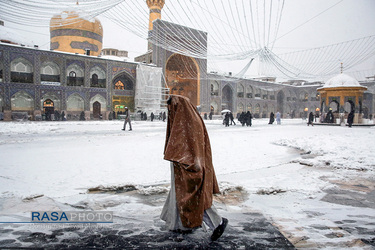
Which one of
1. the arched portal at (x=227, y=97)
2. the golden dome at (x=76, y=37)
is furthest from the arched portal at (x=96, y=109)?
the arched portal at (x=227, y=97)

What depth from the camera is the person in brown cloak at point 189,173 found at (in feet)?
5.83

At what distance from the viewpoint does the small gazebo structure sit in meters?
17.0

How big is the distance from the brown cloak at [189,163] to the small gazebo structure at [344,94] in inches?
741

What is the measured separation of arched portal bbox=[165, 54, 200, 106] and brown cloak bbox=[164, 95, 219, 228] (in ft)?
93.0

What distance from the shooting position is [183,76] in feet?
105

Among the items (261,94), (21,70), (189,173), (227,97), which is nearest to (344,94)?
(189,173)

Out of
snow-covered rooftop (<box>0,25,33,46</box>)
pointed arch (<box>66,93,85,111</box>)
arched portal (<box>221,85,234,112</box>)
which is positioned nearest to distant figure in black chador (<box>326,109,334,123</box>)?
arched portal (<box>221,85,234,112</box>)

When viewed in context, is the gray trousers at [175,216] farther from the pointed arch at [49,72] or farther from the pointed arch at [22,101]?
the pointed arch at [49,72]

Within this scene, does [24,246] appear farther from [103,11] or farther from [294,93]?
[294,93]

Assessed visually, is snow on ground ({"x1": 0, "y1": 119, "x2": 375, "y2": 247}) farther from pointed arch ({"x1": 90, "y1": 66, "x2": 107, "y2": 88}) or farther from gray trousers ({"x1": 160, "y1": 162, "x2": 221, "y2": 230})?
pointed arch ({"x1": 90, "y1": 66, "x2": 107, "y2": 88})

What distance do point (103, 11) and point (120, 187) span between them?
17.1ft

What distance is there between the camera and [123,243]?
178 centimetres

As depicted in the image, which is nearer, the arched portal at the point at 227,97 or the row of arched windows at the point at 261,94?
the row of arched windows at the point at 261,94

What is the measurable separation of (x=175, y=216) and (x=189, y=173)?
394 mm
